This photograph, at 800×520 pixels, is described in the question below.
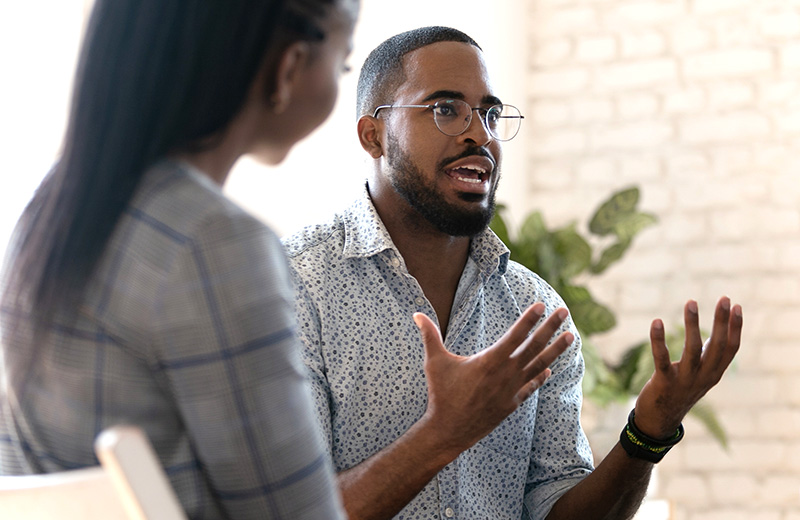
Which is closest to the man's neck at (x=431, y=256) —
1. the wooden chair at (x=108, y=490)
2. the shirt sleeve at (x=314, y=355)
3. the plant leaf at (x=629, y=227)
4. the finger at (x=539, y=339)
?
the shirt sleeve at (x=314, y=355)

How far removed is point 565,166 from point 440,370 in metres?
2.67

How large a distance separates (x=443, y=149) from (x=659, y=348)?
0.56m

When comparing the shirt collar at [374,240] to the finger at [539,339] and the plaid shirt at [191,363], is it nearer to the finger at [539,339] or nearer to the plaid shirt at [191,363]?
the finger at [539,339]

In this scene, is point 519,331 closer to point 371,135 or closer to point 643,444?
point 643,444

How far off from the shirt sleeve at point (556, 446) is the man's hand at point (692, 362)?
0.24 meters

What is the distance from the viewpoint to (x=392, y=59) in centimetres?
179

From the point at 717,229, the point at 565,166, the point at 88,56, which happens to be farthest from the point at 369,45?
the point at 88,56

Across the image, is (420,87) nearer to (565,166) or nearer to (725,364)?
(725,364)

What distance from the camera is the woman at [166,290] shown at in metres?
0.65

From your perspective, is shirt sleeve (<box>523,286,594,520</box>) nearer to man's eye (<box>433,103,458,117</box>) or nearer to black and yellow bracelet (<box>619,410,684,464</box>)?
black and yellow bracelet (<box>619,410,684,464</box>)

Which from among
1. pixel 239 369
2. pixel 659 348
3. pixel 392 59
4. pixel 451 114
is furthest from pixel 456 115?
pixel 239 369

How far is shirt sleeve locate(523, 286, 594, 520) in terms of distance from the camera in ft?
5.22

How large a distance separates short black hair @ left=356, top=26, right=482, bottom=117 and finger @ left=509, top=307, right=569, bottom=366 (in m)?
0.78

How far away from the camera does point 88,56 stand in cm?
69
